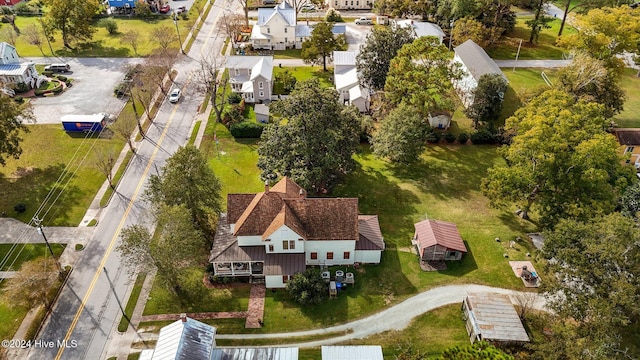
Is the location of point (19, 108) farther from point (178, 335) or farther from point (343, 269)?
point (343, 269)

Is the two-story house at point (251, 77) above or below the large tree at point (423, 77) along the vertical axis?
below

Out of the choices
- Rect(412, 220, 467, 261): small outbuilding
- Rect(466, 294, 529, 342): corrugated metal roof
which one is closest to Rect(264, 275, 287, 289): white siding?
Rect(412, 220, 467, 261): small outbuilding

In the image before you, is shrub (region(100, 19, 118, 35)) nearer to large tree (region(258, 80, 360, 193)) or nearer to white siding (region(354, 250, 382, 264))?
large tree (region(258, 80, 360, 193))

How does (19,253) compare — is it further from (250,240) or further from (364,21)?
(364,21)

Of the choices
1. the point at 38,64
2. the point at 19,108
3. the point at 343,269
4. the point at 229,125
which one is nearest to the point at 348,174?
the point at 343,269

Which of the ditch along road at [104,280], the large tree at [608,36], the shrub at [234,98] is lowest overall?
the ditch along road at [104,280]

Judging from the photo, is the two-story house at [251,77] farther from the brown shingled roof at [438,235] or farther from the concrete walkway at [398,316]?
the concrete walkway at [398,316]

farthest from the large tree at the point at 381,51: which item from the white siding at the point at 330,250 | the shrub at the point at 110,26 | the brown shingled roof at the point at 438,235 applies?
the shrub at the point at 110,26
